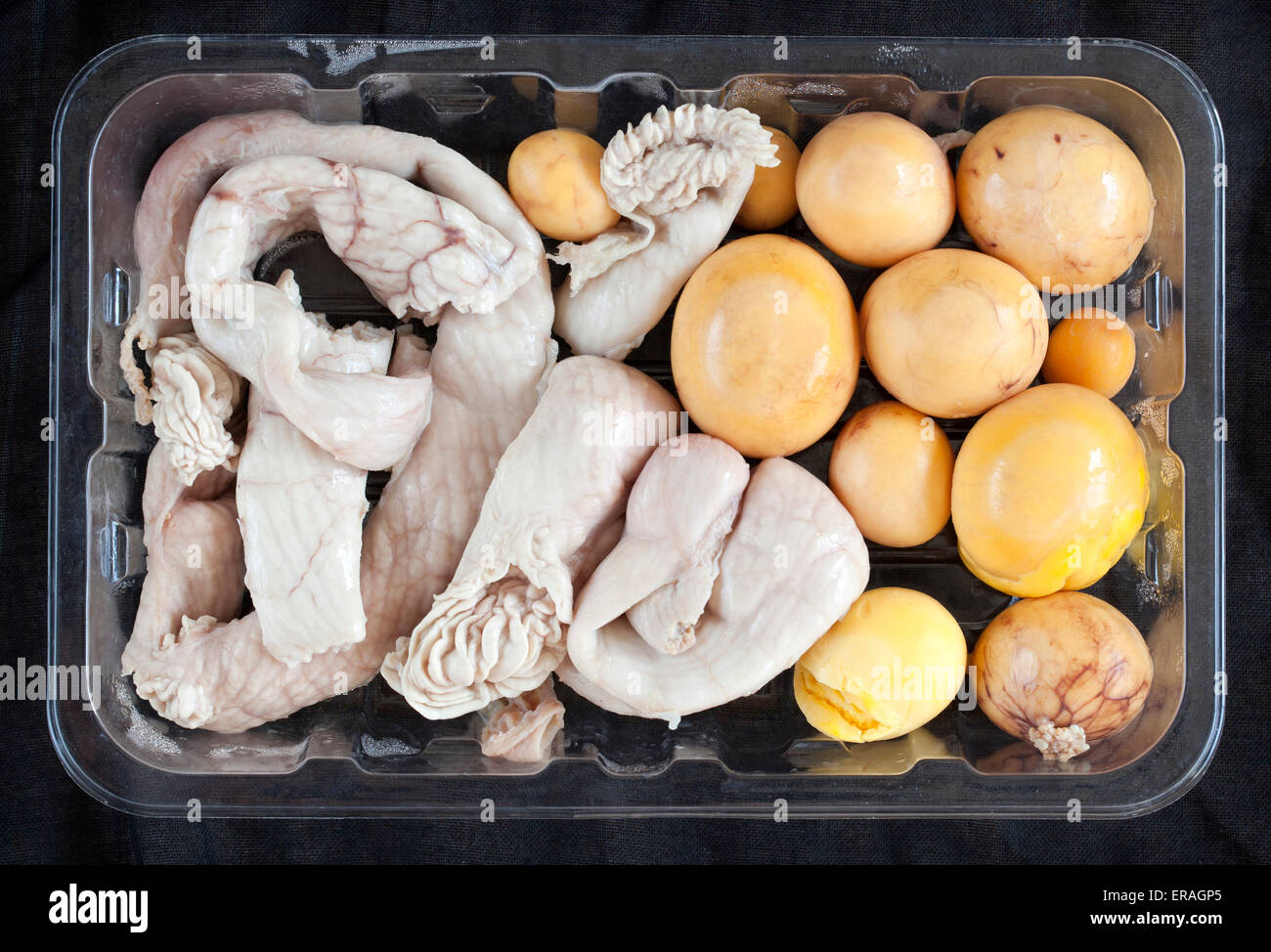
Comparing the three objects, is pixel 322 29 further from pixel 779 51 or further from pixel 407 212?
pixel 779 51

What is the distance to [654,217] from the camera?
1.39 meters

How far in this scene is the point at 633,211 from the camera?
138 cm

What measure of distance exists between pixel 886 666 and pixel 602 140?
2.99ft

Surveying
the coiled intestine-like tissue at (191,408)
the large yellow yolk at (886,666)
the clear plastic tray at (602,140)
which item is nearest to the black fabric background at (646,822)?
the clear plastic tray at (602,140)

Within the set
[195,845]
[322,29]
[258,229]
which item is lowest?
[195,845]

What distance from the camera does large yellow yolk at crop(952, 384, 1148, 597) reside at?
4.23 ft

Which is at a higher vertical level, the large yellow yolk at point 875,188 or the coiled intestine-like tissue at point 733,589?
the large yellow yolk at point 875,188

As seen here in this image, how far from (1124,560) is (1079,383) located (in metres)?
0.31

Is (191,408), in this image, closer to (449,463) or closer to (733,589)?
(449,463)

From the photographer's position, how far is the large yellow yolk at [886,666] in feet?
4.43

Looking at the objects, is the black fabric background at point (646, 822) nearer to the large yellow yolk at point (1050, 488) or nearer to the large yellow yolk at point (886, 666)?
the large yellow yolk at point (886, 666)

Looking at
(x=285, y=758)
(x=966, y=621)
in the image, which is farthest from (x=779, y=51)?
(x=285, y=758)

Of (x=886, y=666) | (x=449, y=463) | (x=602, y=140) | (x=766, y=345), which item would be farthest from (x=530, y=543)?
(x=602, y=140)

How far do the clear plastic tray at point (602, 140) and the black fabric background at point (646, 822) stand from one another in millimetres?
268
